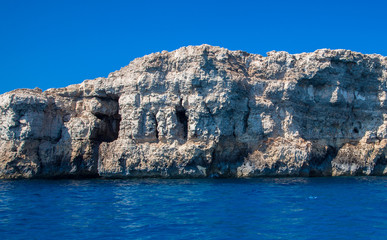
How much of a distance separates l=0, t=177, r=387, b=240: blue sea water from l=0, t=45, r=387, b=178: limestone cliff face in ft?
16.4

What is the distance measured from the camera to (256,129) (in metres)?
30.4

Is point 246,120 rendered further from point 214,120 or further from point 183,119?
point 183,119

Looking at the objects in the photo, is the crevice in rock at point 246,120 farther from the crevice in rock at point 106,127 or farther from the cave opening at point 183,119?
the crevice in rock at point 106,127

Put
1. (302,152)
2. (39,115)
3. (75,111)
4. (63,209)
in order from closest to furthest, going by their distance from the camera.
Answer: (63,209) → (302,152) → (39,115) → (75,111)

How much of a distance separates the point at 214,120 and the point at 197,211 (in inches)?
541

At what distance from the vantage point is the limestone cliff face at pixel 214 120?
2998 centimetres

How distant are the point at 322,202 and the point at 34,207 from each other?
13410 mm

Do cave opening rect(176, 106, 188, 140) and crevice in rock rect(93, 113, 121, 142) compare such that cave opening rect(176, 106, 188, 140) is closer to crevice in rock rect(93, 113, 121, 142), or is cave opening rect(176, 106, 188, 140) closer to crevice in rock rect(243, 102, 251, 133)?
crevice in rock rect(243, 102, 251, 133)

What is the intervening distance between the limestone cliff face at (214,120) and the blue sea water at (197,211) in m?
5.00

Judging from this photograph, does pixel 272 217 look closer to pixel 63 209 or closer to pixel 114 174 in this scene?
pixel 63 209

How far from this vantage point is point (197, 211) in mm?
16812

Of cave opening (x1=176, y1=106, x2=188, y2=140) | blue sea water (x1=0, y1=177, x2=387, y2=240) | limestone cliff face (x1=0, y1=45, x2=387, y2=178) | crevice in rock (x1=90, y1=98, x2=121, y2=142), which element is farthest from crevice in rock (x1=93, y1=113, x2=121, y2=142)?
blue sea water (x1=0, y1=177, x2=387, y2=240)

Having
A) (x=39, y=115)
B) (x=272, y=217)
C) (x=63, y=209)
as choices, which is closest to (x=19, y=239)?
(x=63, y=209)

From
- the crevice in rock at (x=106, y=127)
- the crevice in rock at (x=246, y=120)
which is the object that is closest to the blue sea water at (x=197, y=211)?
the crevice in rock at (x=246, y=120)
